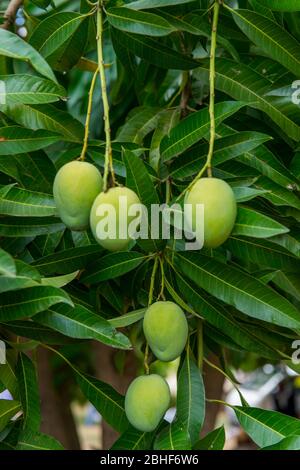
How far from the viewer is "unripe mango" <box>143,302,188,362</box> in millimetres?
816

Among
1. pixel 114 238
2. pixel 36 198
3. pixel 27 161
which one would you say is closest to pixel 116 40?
pixel 27 161

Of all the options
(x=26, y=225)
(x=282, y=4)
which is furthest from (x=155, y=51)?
(x=26, y=225)

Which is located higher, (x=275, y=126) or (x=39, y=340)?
(x=275, y=126)

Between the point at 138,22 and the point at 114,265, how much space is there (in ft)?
1.01

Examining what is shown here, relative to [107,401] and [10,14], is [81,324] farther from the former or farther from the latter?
[10,14]

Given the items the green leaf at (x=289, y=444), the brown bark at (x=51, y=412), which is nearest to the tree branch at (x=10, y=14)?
the green leaf at (x=289, y=444)

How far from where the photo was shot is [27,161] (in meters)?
1.02

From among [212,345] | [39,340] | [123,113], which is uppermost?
[123,113]

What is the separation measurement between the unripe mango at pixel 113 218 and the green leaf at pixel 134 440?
29 cm

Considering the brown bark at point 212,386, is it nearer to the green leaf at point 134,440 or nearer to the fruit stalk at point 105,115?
the green leaf at point 134,440

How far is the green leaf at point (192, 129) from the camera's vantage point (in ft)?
2.85

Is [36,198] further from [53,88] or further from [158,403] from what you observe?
[158,403]

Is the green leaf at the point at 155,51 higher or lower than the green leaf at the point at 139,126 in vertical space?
higher

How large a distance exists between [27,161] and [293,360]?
19.1 inches
